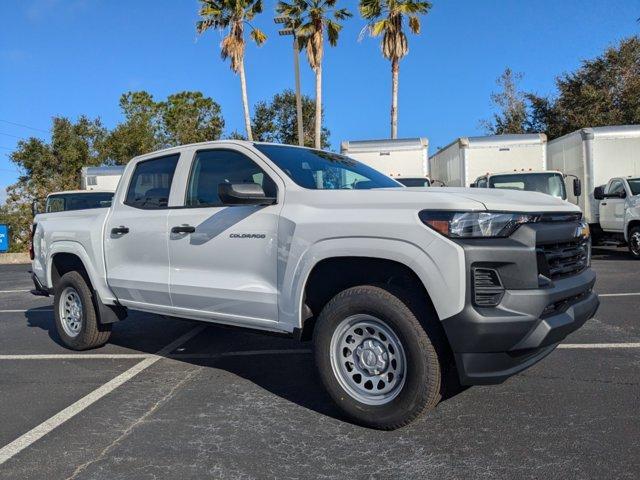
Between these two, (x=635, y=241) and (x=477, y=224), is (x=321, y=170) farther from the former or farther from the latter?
(x=635, y=241)

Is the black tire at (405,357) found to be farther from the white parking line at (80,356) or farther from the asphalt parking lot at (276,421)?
the white parking line at (80,356)

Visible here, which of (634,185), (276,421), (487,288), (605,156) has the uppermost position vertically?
(605,156)

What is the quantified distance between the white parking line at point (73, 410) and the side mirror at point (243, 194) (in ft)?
6.22

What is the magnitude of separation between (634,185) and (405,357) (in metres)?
12.0

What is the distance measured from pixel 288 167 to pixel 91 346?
3.17 m

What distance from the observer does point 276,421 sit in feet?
12.6

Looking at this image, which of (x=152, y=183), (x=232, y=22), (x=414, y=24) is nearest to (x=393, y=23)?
(x=414, y=24)

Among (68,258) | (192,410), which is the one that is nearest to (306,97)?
(68,258)

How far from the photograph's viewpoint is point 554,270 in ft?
11.3

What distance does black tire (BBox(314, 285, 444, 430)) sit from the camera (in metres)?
3.34

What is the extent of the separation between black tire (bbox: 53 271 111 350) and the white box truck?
9.86 metres

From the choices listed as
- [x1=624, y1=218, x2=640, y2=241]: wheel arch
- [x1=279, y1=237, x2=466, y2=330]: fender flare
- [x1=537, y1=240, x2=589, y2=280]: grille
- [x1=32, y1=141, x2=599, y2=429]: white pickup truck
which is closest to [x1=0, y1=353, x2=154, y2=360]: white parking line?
[x1=32, y1=141, x2=599, y2=429]: white pickup truck

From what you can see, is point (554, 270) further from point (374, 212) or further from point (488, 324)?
point (374, 212)

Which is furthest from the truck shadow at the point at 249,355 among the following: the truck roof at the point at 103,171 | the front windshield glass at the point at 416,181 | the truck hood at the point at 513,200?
the truck roof at the point at 103,171
